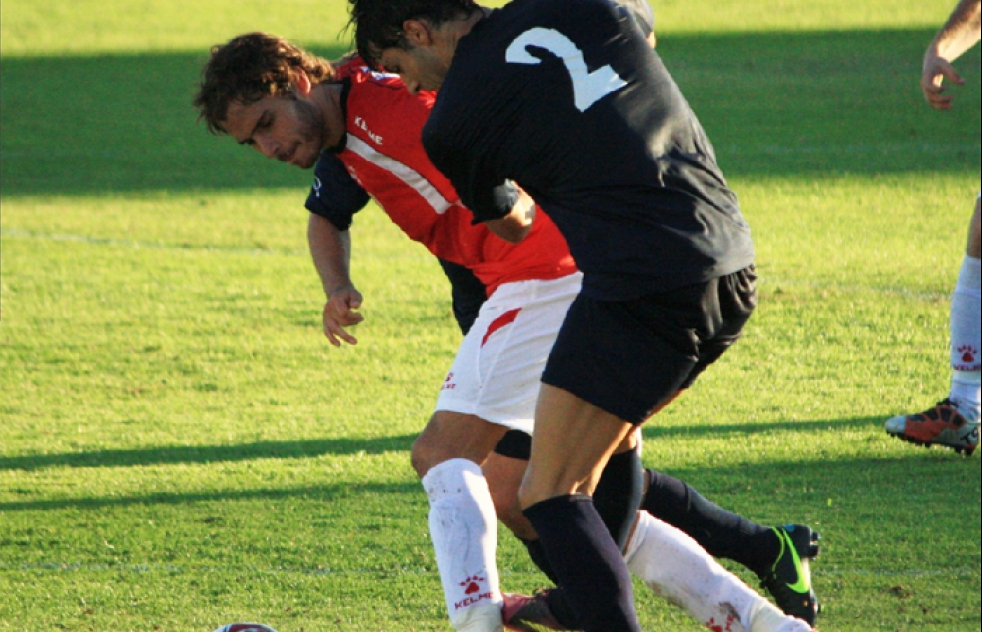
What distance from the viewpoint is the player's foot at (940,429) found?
5.08 metres

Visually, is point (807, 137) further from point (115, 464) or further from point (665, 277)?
point (665, 277)

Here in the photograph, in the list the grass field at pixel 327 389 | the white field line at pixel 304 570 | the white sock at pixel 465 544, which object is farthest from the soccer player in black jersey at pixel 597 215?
the white field line at pixel 304 570

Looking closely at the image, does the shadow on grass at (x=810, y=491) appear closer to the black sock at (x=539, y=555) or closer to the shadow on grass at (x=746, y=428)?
the shadow on grass at (x=746, y=428)

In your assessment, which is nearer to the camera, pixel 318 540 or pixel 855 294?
pixel 318 540

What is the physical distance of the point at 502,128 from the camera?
283 centimetres

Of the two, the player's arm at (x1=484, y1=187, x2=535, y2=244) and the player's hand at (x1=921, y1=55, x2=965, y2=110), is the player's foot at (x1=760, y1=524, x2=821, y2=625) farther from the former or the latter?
the player's hand at (x1=921, y1=55, x2=965, y2=110)

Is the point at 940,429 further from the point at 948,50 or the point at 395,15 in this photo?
the point at 395,15

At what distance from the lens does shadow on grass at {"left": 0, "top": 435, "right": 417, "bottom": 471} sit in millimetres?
5312

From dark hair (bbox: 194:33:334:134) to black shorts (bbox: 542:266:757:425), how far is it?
1147 mm

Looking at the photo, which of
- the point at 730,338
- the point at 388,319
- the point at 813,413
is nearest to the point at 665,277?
the point at 730,338

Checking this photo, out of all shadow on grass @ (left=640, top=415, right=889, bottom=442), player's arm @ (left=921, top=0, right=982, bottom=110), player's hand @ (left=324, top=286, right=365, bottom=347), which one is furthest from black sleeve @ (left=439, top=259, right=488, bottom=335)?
player's arm @ (left=921, top=0, right=982, bottom=110)

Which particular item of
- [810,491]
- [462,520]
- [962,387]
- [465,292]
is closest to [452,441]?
[462,520]

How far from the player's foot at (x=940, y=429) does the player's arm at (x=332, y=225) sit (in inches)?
89.6

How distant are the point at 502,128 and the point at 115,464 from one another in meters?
3.01
